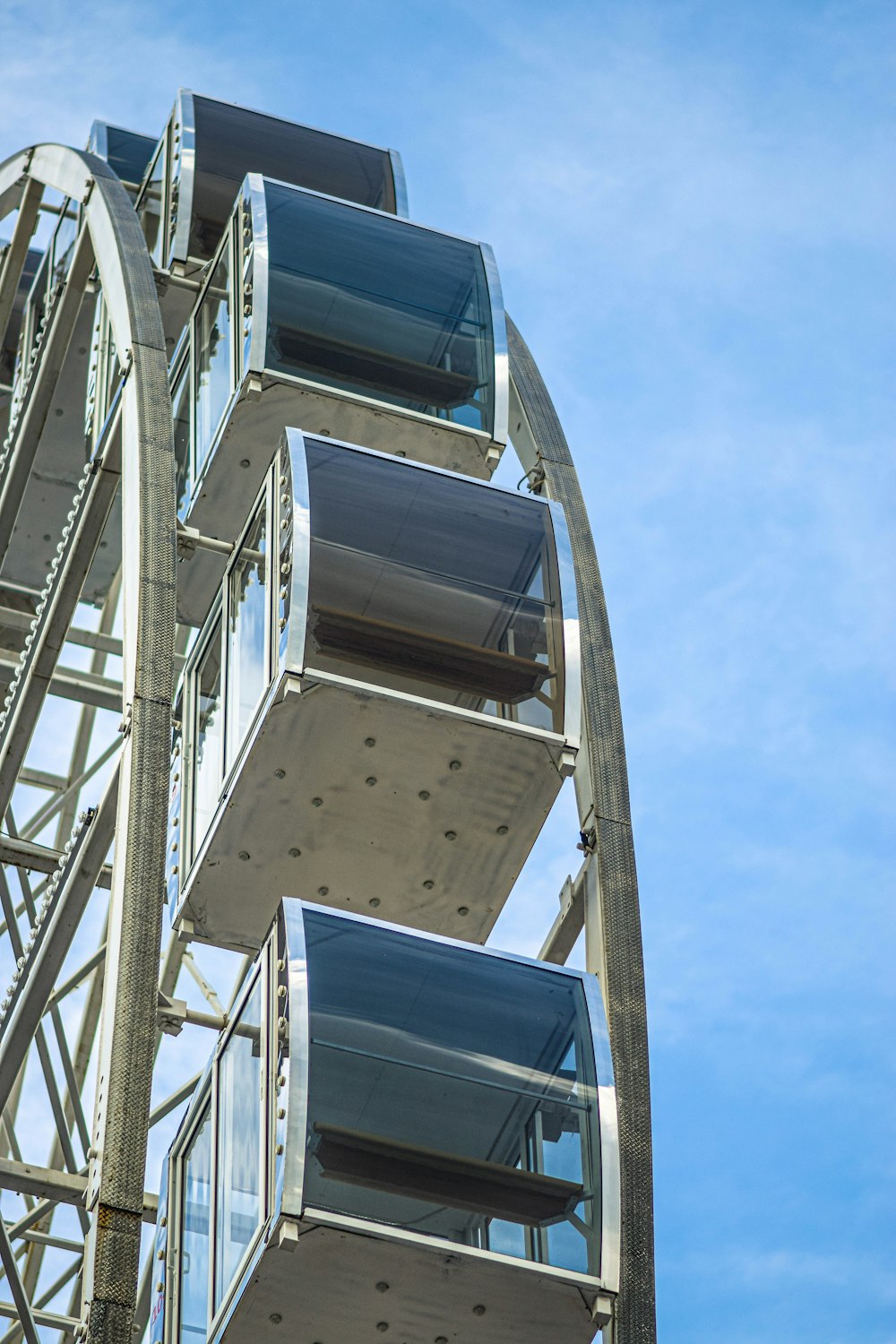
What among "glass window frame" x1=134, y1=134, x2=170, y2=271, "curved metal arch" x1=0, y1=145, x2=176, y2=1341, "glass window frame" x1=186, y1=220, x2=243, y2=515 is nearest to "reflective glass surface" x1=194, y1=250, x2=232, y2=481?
"glass window frame" x1=186, y1=220, x2=243, y2=515

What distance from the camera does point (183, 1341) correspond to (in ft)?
40.2

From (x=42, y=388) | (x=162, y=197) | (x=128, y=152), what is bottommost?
(x=42, y=388)

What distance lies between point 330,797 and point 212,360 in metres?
4.97

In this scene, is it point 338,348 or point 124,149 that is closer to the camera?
point 338,348

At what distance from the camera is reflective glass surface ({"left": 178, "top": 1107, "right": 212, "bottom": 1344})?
12.2m

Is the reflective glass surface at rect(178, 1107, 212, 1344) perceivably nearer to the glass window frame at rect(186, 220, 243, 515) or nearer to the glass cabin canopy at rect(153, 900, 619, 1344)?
the glass cabin canopy at rect(153, 900, 619, 1344)

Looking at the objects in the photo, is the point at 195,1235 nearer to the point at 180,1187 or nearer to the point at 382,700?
the point at 180,1187

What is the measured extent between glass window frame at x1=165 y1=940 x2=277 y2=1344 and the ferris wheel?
0.03 meters

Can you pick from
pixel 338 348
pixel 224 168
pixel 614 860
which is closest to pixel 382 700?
pixel 614 860

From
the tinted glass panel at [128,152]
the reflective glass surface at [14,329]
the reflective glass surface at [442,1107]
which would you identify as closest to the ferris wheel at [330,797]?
the reflective glass surface at [442,1107]

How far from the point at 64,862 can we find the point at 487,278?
545 cm

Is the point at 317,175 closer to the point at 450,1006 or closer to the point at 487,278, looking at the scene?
the point at 487,278

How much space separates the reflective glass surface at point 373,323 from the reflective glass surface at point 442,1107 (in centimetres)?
581

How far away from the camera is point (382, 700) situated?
544 inches
